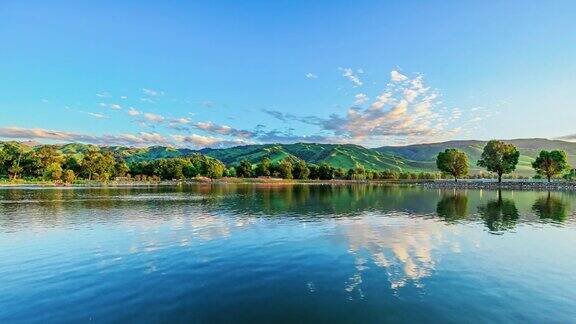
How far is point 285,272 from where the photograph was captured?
24625mm

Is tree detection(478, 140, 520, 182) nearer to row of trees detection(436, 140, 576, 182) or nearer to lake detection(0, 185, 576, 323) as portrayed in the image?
row of trees detection(436, 140, 576, 182)

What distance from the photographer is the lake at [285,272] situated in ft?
→ 57.6

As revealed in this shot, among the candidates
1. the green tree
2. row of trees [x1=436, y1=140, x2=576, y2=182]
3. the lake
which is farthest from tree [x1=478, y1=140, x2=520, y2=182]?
the green tree

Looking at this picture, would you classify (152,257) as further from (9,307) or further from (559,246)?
(559,246)

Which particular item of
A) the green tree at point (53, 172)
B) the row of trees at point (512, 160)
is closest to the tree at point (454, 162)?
the row of trees at point (512, 160)

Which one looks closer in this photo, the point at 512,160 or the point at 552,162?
the point at 552,162

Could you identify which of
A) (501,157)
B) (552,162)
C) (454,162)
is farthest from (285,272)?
(454,162)

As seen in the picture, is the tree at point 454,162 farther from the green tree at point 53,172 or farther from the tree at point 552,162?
the green tree at point 53,172

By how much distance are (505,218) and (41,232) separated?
2494 inches

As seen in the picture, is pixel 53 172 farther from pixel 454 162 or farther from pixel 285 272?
pixel 454 162

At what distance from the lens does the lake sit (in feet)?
57.6

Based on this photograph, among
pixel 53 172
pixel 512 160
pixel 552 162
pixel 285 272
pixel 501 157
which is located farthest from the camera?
pixel 53 172

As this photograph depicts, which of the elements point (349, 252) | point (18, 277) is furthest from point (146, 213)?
point (349, 252)

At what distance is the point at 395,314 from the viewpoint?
17.2 meters
